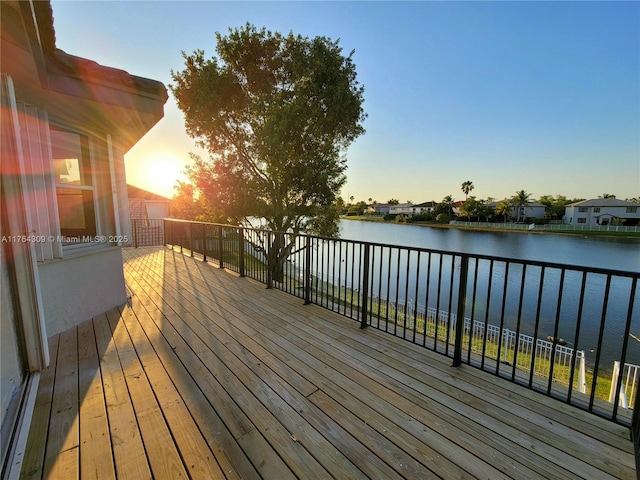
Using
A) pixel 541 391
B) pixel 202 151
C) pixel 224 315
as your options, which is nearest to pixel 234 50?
pixel 202 151

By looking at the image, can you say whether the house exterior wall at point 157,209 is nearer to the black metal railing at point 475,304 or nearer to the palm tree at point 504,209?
the black metal railing at point 475,304

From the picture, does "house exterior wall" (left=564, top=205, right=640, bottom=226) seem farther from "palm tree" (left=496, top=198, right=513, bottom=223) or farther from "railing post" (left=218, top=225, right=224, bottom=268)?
"railing post" (left=218, top=225, right=224, bottom=268)

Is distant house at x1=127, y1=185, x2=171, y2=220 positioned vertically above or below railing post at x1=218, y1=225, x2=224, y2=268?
above

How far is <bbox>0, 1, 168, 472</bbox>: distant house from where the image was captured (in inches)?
63.9

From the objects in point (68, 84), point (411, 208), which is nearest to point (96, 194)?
point (68, 84)

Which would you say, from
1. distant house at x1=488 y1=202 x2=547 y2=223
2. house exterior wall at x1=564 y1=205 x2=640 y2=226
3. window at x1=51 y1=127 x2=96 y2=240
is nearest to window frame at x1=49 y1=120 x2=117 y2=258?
window at x1=51 y1=127 x2=96 y2=240

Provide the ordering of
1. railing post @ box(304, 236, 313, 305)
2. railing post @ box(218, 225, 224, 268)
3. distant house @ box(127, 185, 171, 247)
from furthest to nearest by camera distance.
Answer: distant house @ box(127, 185, 171, 247), railing post @ box(218, 225, 224, 268), railing post @ box(304, 236, 313, 305)

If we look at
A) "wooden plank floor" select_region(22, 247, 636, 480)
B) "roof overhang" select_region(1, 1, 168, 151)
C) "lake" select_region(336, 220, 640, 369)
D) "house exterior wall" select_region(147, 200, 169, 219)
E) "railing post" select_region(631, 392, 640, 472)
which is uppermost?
"roof overhang" select_region(1, 1, 168, 151)

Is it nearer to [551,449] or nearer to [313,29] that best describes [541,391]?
[551,449]

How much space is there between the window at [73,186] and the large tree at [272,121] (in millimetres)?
6092

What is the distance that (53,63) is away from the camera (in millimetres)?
2092

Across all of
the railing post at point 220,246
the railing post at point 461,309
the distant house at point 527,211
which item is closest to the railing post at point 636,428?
the railing post at point 461,309

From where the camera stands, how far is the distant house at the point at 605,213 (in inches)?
1358

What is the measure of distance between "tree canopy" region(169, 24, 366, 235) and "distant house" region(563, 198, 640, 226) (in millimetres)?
45237
